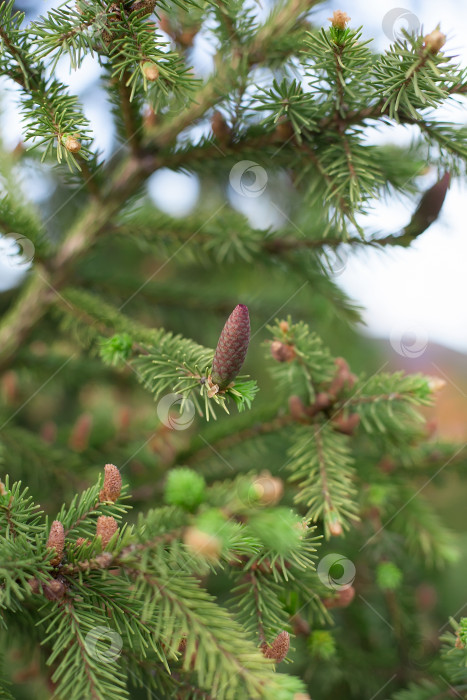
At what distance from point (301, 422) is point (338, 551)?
304 millimetres

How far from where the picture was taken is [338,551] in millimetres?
910

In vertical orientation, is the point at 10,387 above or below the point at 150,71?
below

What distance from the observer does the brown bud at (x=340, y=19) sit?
1.72ft

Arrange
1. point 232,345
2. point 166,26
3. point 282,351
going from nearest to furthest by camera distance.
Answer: point 232,345 < point 282,351 < point 166,26

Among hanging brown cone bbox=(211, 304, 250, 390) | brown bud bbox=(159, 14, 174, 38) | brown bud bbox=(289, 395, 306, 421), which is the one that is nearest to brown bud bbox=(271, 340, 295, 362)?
brown bud bbox=(289, 395, 306, 421)

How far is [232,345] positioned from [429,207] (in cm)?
35

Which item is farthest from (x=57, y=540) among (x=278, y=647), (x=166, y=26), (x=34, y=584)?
(x=166, y=26)

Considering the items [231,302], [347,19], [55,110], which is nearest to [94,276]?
[231,302]

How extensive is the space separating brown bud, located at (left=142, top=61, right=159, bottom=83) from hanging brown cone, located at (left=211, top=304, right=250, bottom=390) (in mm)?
234

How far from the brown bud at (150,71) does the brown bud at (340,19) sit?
6.9 inches

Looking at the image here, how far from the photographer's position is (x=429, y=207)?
669 mm

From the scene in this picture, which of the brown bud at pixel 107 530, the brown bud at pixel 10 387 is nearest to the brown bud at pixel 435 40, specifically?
the brown bud at pixel 107 530

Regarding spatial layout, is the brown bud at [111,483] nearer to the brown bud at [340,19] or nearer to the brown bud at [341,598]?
the brown bud at [341,598]

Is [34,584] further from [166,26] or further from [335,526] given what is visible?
[166,26]
